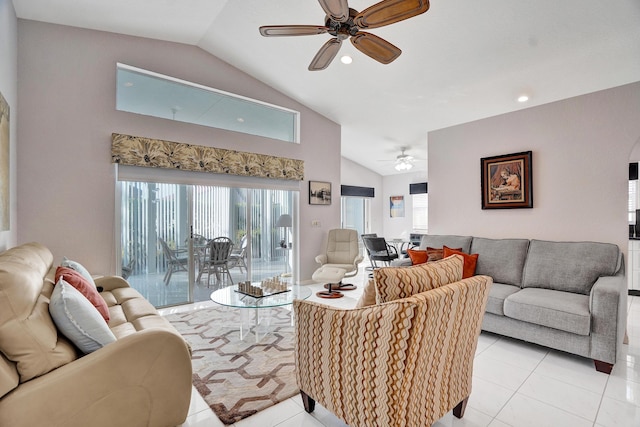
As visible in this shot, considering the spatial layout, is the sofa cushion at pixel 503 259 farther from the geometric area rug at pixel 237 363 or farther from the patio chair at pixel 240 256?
the patio chair at pixel 240 256

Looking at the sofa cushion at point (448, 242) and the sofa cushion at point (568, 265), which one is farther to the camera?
the sofa cushion at point (448, 242)

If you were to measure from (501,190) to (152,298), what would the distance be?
4672mm

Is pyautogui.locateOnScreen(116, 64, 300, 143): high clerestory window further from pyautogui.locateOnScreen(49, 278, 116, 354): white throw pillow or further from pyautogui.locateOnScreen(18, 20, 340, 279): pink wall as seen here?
pyautogui.locateOnScreen(49, 278, 116, 354): white throw pillow

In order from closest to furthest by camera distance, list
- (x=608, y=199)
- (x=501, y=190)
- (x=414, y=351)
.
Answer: (x=414, y=351) → (x=608, y=199) → (x=501, y=190)

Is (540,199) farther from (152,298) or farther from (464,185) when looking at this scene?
(152,298)

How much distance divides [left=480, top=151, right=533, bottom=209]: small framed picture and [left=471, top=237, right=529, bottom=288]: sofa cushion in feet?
1.83

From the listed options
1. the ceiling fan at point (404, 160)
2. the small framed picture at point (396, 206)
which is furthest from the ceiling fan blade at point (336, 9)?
the small framed picture at point (396, 206)

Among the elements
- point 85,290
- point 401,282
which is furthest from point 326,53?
point 85,290

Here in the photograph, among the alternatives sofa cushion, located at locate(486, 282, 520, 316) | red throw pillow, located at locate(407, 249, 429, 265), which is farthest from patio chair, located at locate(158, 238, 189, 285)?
sofa cushion, located at locate(486, 282, 520, 316)

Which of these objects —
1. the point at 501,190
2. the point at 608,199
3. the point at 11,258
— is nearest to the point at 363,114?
the point at 501,190

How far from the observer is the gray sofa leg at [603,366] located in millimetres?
2291

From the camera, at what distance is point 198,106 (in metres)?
4.18

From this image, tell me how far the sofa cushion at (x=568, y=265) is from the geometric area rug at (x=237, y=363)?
2.61m

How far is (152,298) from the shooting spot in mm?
3930
